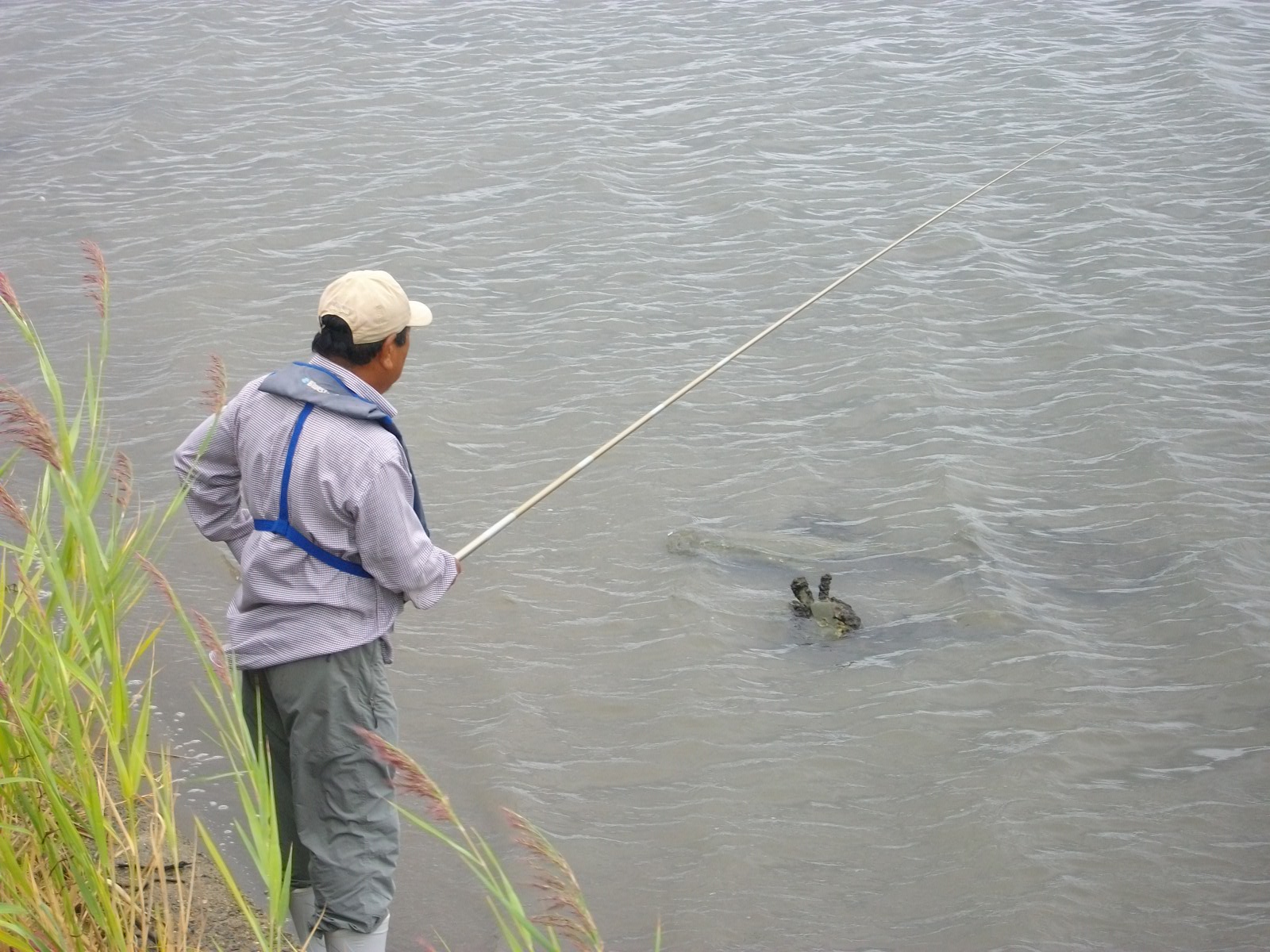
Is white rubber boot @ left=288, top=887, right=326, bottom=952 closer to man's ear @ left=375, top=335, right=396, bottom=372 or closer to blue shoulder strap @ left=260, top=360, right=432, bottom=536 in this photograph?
blue shoulder strap @ left=260, top=360, right=432, bottom=536

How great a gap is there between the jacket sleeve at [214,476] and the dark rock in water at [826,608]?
251 cm

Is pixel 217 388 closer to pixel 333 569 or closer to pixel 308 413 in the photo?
pixel 308 413

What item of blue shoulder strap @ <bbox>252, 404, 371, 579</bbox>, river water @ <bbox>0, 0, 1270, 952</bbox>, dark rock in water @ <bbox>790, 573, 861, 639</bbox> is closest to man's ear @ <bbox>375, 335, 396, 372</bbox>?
blue shoulder strap @ <bbox>252, 404, 371, 579</bbox>

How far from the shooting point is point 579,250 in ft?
27.8

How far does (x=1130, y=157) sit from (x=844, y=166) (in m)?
1.92

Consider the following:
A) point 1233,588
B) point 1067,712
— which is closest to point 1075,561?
point 1233,588

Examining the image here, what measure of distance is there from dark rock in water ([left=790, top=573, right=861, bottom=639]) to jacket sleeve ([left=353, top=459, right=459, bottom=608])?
248 cm

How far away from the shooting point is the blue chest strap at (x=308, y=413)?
8.48ft

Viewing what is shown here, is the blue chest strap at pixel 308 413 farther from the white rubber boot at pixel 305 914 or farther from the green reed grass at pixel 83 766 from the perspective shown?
the white rubber boot at pixel 305 914

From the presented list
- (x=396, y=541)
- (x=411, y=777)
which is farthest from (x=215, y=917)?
(x=411, y=777)

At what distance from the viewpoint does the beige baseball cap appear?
2648mm

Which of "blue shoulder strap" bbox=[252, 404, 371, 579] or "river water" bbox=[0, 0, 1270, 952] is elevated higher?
"blue shoulder strap" bbox=[252, 404, 371, 579]

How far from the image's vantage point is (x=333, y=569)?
8.73ft

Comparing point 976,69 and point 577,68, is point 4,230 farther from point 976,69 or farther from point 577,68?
point 976,69
